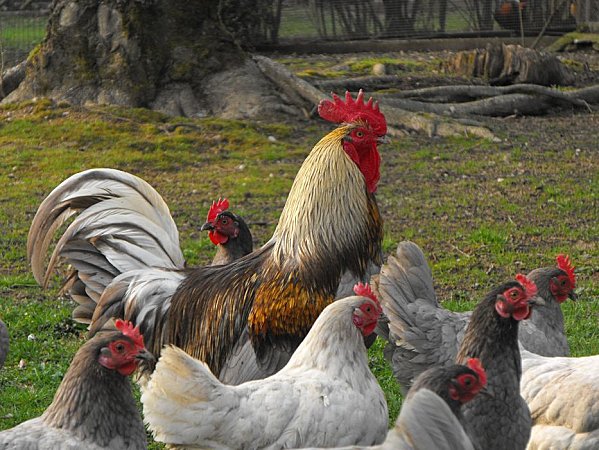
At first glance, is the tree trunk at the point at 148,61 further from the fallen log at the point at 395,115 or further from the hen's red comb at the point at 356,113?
the hen's red comb at the point at 356,113

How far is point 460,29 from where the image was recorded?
24.4 m

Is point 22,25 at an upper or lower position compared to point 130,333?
upper

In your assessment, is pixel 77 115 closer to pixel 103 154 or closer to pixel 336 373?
pixel 103 154

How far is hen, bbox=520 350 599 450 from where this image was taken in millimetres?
5656

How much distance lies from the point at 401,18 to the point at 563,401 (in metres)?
19.5

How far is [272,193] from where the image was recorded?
12227mm

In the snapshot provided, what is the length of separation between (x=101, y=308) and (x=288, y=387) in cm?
192

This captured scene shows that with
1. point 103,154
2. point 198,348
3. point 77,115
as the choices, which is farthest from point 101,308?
point 77,115

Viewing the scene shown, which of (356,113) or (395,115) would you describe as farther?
(395,115)

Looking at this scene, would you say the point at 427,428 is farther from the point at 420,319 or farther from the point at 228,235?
the point at 228,235

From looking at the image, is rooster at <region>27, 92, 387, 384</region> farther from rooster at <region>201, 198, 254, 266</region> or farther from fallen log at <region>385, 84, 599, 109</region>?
fallen log at <region>385, 84, 599, 109</region>

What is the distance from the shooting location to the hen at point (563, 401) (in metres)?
5.66

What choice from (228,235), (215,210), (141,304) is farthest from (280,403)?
(215,210)

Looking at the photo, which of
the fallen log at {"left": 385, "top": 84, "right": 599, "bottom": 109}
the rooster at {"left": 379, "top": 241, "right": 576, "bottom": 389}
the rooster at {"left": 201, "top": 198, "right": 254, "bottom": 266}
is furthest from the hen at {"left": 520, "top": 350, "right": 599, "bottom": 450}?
the fallen log at {"left": 385, "top": 84, "right": 599, "bottom": 109}
